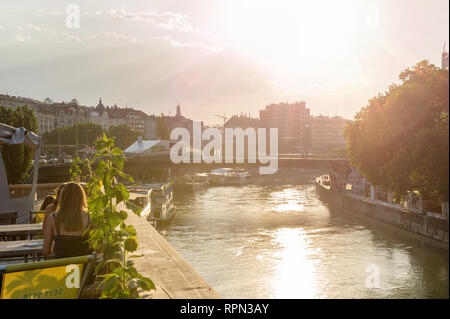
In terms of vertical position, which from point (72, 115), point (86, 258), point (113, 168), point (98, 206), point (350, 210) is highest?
point (72, 115)

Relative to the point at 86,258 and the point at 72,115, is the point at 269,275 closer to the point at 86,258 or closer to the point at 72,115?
the point at 86,258

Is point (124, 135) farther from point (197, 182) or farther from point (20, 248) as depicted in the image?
point (20, 248)

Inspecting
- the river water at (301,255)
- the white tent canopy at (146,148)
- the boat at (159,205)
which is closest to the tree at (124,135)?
the white tent canopy at (146,148)

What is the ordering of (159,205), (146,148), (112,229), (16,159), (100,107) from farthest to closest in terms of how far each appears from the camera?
(100,107)
(146,148)
(159,205)
(16,159)
(112,229)

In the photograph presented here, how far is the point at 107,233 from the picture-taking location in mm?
4430

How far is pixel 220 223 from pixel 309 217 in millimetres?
9251

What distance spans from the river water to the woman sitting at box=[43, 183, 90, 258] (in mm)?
7738

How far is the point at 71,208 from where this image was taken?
536cm

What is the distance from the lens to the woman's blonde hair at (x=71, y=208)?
531cm

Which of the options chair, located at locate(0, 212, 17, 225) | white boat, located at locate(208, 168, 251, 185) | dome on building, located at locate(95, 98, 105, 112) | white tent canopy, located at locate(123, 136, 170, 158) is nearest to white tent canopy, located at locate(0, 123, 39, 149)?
chair, located at locate(0, 212, 17, 225)

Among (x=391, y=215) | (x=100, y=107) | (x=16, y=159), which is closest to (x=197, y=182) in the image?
(x=391, y=215)

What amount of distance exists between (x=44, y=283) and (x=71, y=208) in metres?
1.44
